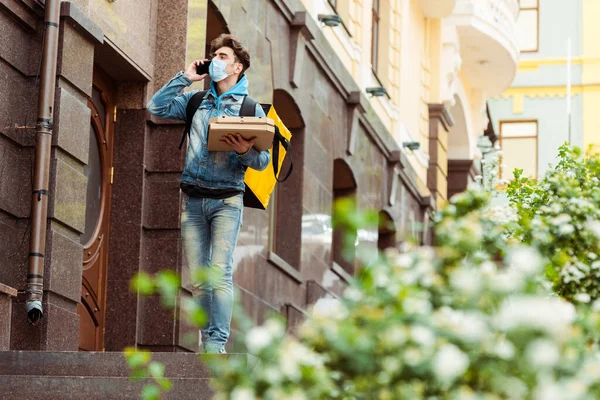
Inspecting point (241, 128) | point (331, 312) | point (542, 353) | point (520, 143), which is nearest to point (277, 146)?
point (241, 128)

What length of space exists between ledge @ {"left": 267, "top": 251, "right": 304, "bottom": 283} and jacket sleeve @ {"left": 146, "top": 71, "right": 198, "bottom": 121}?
5993 millimetres

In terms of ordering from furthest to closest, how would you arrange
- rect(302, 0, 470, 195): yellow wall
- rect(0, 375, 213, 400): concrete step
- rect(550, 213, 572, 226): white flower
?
rect(302, 0, 470, 195): yellow wall
rect(0, 375, 213, 400): concrete step
rect(550, 213, 572, 226): white flower

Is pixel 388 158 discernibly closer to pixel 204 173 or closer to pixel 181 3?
pixel 181 3

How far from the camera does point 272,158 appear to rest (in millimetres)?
8812

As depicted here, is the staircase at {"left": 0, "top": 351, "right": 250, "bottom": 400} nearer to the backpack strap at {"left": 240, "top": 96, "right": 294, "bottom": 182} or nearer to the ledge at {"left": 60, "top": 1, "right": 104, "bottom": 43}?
the backpack strap at {"left": 240, "top": 96, "right": 294, "bottom": 182}

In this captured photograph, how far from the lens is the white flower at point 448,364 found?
3.13 metres

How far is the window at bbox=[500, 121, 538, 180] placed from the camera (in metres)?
40.7

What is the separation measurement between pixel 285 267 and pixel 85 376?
7.67 metres

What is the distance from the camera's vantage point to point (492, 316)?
3.37 m

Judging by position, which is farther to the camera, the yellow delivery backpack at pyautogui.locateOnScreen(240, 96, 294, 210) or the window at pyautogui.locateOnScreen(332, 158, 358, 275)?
the window at pyautogui.locateOnScreen(332, 158, 358, 275)

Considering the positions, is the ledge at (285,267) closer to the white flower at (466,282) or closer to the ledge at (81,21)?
the ledge at (81,21)

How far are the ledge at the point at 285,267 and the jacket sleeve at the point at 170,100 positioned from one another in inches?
236

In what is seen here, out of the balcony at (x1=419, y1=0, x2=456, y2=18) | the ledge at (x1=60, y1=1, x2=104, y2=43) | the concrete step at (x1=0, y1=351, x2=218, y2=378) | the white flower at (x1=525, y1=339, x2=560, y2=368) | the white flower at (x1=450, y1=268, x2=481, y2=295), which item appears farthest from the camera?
the balcony at (x1=419, y1=0, x2=456, y2=18)

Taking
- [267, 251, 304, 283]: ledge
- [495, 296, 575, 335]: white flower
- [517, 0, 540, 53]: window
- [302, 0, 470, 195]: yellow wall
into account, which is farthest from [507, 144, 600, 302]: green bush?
[517, 0, 540, 53]: window
